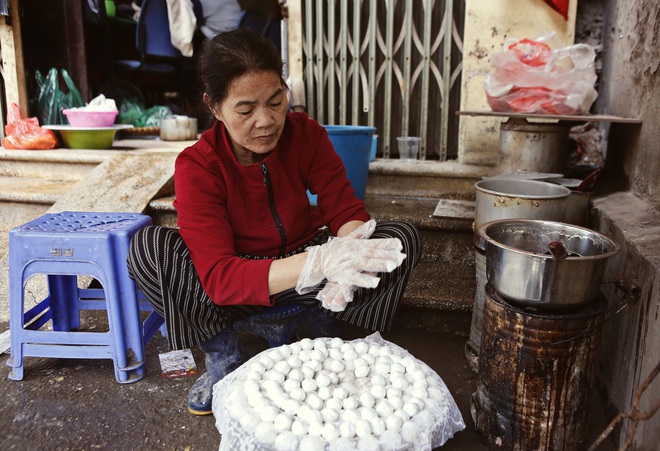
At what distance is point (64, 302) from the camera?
2363 millimetres

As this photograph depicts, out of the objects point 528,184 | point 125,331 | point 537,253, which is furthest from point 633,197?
point 125,331

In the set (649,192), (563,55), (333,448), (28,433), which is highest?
(563,55)

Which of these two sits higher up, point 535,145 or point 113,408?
point 535,145

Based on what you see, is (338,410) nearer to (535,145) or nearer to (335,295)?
(335,295)

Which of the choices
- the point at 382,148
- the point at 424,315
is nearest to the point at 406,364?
the point at 424,315

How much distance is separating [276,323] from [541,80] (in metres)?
1.81

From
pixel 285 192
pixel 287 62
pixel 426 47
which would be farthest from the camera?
pixel 287 62

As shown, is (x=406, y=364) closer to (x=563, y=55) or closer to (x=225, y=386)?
(x=225, y=386)

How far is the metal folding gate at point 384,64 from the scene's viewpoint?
3850 mm

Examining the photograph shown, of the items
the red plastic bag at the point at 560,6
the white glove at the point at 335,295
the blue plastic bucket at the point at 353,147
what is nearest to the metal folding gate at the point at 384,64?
the red plastic bag at the point at 560,6

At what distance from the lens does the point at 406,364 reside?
152 cm

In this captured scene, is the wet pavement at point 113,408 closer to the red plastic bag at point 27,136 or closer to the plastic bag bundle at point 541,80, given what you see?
the plastic bag bundle at point 541,80

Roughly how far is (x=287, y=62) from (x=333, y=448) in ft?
11.1

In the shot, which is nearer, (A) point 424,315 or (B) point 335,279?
(B) point 335,279
